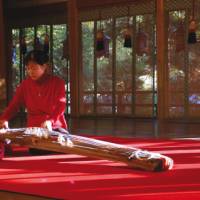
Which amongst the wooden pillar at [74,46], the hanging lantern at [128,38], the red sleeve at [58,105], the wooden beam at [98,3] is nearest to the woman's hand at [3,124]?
the red sleeve at [58,105]

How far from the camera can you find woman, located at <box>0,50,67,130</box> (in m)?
3.82

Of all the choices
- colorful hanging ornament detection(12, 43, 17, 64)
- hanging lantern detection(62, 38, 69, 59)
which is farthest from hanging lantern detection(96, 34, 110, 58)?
colorful hanging ornament detection(12, 43, 17, 64)

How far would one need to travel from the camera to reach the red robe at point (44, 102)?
3.88 meters

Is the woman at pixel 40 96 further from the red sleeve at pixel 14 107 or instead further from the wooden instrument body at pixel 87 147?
the wooden instrument body at pixel 87 147

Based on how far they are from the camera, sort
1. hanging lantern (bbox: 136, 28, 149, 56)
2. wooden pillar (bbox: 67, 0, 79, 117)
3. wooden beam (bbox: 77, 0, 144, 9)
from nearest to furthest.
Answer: hanging lantern (bbox: 136, 28, 149, 56) < wooden beam (bbox: 77, 0, 144, 9) < wooden pillar (bbox: 67, 0, 79, 117)

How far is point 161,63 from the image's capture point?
9.06 meters

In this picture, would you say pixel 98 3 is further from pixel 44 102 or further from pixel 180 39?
pixel 44 102

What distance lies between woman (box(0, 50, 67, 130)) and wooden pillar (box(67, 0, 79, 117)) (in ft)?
20.5

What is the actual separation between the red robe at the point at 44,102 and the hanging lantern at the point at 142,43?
573cm

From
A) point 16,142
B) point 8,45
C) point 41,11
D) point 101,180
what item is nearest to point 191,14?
point 41,11

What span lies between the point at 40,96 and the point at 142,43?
5.87 meters

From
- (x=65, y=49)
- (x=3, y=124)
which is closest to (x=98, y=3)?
(x=65, y=49)

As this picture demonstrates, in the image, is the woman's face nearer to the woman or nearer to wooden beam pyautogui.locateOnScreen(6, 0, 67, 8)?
the woman

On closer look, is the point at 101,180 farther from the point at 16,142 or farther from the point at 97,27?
the point at 97,27
